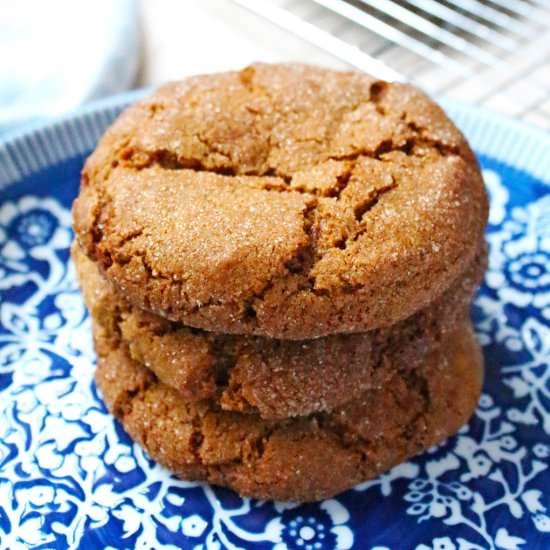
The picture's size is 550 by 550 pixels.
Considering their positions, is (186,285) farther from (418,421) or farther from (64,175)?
(64,175)

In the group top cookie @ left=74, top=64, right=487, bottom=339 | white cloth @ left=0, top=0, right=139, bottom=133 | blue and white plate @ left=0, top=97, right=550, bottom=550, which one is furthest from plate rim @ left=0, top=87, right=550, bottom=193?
top cookie @ left=74, top=64, right=487, bottom=339

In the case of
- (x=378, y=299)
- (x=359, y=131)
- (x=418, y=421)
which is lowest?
(x=418, y=421)

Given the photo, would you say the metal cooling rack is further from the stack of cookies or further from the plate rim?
the stack of cookies

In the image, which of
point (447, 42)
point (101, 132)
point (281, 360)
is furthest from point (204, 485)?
point (447, 42)

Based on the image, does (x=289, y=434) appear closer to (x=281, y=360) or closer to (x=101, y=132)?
(x=281, y=360)

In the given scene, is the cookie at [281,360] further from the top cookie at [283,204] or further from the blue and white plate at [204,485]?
the blue and white plate at [204,485]

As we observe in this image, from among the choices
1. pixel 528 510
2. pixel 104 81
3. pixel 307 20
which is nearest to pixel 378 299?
pixel 528 510
